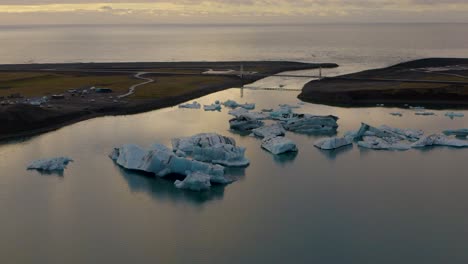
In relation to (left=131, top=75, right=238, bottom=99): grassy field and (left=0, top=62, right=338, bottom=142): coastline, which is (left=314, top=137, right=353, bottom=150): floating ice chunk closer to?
(left=0, top=62, right=338, bottom=142): coastline

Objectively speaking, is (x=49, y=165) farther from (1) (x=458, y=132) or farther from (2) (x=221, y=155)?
(1) (x=458, y=132)

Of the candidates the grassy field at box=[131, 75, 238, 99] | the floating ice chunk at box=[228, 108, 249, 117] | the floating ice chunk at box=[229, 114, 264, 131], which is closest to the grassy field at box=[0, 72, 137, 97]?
the grassy field at box=[131, 75, 238, 99]

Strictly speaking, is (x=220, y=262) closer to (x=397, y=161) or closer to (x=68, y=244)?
(x=68, y=244)

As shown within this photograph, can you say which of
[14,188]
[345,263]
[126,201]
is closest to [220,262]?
[345,263]

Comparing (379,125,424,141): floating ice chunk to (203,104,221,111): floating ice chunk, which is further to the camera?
(203,104,221,111): floating ice chunk

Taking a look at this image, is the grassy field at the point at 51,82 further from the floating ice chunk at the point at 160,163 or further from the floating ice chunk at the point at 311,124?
the floating ice chunk at the point at 160,163

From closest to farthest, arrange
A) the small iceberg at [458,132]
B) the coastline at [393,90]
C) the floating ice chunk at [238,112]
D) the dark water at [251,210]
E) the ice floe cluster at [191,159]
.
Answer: the dark water at [251,210], the ice floe cluster at [191,159], the small iceberg at [458,132], the floating ice chunk at [238,112], the coastline at [393,90]

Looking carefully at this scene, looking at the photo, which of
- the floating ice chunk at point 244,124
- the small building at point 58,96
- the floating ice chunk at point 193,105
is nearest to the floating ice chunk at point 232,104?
the floating ice chunk at point 193,105

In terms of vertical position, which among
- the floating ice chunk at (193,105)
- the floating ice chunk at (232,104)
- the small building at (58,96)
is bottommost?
the floating ice chunk at (193,105)
